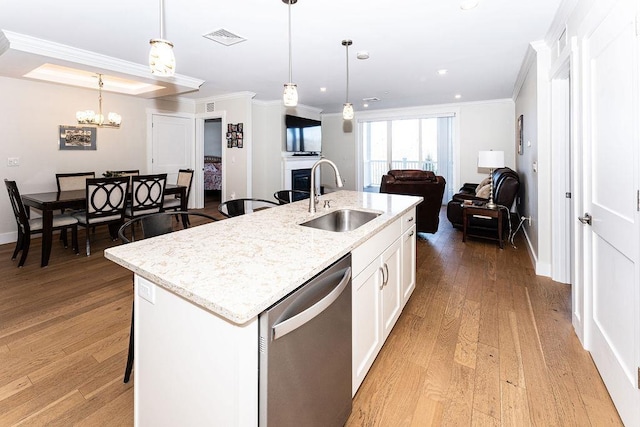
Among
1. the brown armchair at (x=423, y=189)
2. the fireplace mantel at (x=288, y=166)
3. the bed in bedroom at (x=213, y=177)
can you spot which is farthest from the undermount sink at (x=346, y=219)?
the bed in bedroom at (x=213, y=177)

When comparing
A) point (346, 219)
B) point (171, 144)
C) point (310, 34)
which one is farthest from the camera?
point (171, 144)

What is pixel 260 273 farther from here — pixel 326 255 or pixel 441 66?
pixel 441 66

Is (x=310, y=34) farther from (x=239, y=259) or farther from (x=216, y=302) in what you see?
(x=216, y=302)

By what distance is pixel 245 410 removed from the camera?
3.13 feet

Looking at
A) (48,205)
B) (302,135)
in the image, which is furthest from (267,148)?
(48,205)

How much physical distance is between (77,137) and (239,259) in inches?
215

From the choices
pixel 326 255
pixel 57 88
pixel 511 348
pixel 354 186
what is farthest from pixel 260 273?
pixel 354 186

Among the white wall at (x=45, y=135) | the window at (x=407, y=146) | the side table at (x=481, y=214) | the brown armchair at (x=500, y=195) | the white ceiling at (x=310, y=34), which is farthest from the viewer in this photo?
the window at (x=407, y=146)

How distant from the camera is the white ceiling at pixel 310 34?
2703mm

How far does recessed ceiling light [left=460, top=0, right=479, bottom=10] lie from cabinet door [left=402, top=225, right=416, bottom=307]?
72.3 inches

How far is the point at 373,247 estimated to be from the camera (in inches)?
69.5

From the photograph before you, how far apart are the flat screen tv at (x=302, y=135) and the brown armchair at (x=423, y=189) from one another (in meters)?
3.15

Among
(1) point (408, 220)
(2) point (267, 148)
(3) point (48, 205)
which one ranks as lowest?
(1) point (408, 220)

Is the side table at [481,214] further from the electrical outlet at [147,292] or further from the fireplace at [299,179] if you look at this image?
the electrical outlet at [147,292]
